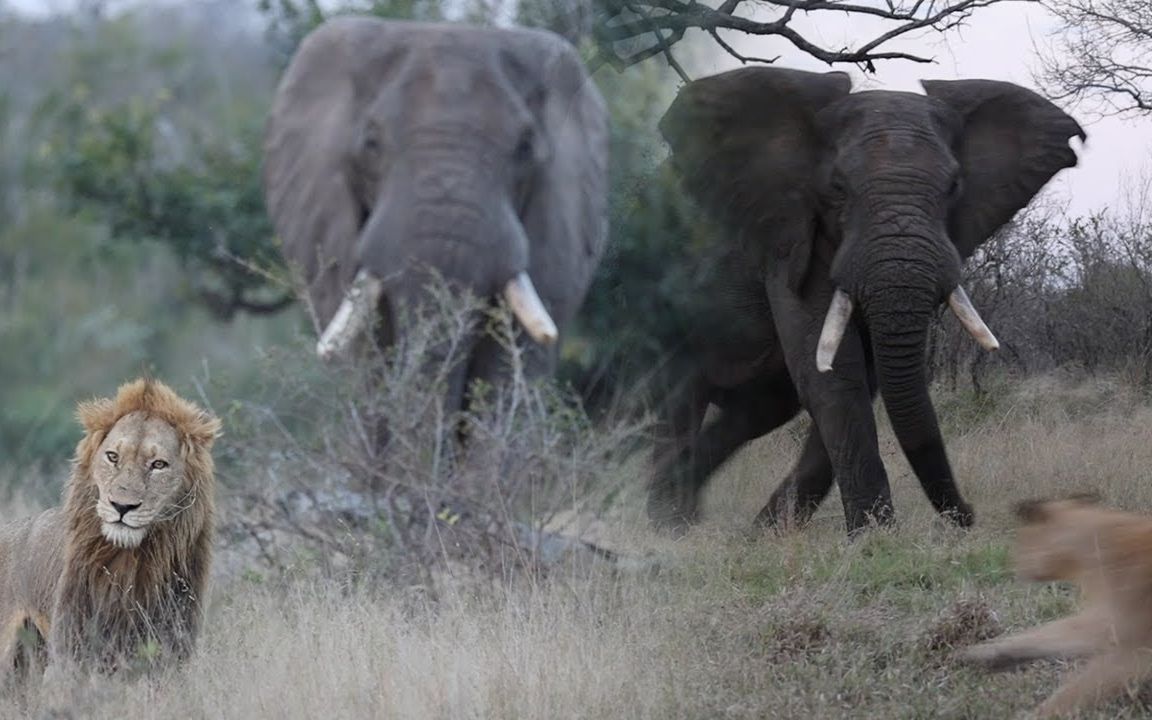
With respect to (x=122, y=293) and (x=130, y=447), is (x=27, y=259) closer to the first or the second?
(x=122, y=293)

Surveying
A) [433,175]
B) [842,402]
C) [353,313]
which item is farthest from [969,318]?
[353,313]

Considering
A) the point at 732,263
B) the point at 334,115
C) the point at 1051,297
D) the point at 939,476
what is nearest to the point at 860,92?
the point at 732,263

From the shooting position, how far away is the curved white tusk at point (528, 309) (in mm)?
6664

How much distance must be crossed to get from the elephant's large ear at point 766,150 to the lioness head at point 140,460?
453cm

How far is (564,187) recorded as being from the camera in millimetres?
6973

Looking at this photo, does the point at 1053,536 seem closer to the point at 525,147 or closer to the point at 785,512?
the point at 525,147

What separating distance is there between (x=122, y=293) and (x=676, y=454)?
4756mm

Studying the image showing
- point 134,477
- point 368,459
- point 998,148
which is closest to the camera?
point 134,477

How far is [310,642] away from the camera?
632 centimetres

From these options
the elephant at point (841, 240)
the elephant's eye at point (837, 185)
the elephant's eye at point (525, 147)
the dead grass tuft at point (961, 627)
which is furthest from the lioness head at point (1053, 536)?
the elephant's eye at point (837, 185)

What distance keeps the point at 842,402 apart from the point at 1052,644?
3778 mm

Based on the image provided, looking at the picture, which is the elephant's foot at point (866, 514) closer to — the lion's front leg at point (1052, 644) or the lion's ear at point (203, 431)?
the lion's front leg at point (1052, 644)

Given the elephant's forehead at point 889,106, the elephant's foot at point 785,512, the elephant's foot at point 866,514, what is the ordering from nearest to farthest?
the elephant's foot at point 866,514 → the elephant's foot at point 785,512 → the elephant's forehead at point 889,106

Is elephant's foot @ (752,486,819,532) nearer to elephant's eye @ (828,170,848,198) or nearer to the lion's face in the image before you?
elephant's eye @ (828,170,848,198)
